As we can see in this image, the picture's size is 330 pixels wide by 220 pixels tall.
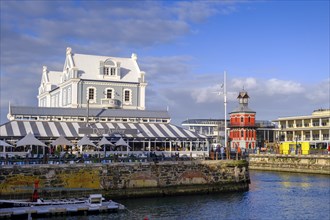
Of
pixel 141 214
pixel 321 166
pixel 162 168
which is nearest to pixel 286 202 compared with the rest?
pixel 162 168

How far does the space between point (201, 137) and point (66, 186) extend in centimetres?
1820

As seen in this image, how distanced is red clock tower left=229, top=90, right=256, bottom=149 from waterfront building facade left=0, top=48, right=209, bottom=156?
35.8m

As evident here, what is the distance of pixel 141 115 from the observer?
200 feet

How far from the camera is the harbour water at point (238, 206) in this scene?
3381cm

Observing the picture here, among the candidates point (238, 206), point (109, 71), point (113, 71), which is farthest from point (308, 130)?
point (238, 206)

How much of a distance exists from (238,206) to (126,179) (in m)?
9.38

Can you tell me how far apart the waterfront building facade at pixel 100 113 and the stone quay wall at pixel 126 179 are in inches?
215

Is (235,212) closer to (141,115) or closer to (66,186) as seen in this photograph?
(66,186)

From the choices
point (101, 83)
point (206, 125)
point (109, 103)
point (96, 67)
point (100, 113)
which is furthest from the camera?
point (206, 125)

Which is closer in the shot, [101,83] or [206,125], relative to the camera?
[101,83]

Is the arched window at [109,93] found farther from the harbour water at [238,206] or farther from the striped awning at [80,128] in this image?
the harbour water at [238,206]

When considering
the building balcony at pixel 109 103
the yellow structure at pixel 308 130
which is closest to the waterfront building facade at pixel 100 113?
the building balcony at pixel 109 103

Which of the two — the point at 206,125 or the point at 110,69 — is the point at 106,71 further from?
the point at 206,125

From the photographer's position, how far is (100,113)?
5925 cm
